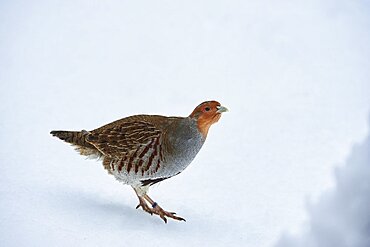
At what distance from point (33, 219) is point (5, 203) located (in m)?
0.23

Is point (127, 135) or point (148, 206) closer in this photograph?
point (127, 135)

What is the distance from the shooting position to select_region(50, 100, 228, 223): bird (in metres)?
2.88

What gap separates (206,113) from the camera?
9.46 ft

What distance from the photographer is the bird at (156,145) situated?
2.88 m

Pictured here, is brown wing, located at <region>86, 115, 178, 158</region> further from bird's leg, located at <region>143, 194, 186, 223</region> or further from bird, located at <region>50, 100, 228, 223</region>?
bird's leg, located at <region>143, 194, 186, 223</region>

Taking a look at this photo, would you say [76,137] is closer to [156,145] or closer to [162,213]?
[156,145]

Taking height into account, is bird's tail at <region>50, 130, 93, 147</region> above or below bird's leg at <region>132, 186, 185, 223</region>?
above

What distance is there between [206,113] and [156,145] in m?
0.29

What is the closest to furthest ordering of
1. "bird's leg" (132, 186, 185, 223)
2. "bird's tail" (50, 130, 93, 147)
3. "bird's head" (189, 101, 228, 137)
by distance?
"bird's head" (189, 101, 228, 137) → "bird's leg" (132, 186, 185, 223) → "bird's tail" (50, 130, 93, 147)

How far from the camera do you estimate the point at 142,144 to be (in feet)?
9.53

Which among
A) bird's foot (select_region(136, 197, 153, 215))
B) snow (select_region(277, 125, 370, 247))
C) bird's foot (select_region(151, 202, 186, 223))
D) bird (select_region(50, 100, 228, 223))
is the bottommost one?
snow (select_region(277, 125, 370, 247))

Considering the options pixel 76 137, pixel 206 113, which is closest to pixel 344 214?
pixel 206 113

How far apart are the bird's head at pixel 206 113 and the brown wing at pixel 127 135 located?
166 millimetres

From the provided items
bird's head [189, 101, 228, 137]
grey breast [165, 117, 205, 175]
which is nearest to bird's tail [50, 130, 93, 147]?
grey breast [165, 117, 205, 175]
